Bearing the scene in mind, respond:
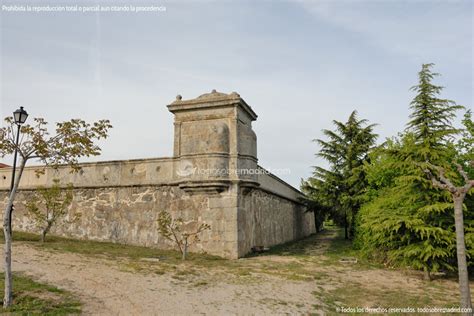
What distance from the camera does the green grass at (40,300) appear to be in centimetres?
558

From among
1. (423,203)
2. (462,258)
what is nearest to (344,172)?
(423,203)

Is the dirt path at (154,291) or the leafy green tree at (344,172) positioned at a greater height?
the leafy green tree at (344,172)

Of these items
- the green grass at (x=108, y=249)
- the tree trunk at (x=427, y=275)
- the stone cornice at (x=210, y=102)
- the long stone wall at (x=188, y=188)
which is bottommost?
the tree trunk at (x=427, y=275)

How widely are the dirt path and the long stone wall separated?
11.5 ft

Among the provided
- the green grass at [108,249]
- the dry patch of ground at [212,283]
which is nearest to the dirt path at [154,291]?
the dry patch of ground at [212,283]

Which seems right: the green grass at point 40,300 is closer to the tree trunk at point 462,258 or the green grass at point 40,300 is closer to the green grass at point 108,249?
the green grass at point 108,249

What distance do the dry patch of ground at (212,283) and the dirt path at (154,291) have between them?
16 millimetres

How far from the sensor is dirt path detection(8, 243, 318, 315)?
20.5 ft

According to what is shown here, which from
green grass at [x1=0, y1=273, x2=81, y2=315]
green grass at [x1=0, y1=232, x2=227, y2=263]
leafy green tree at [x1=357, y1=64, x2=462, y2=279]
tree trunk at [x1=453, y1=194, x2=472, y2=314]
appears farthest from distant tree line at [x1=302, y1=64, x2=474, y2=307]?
green grass at [x1=0, y1=273, x2=81, y2=315]

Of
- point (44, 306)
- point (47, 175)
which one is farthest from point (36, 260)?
point (47, 175)

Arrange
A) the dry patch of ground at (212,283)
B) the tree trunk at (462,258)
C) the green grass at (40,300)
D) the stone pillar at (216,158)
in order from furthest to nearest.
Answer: the stone pillar at (216,158)
the dry patch of ground at (212,283)
the tree trunk at (462,258)
the green grass at (40,300)

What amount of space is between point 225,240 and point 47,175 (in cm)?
764

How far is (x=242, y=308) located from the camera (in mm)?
6523

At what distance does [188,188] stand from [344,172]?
9.21m
